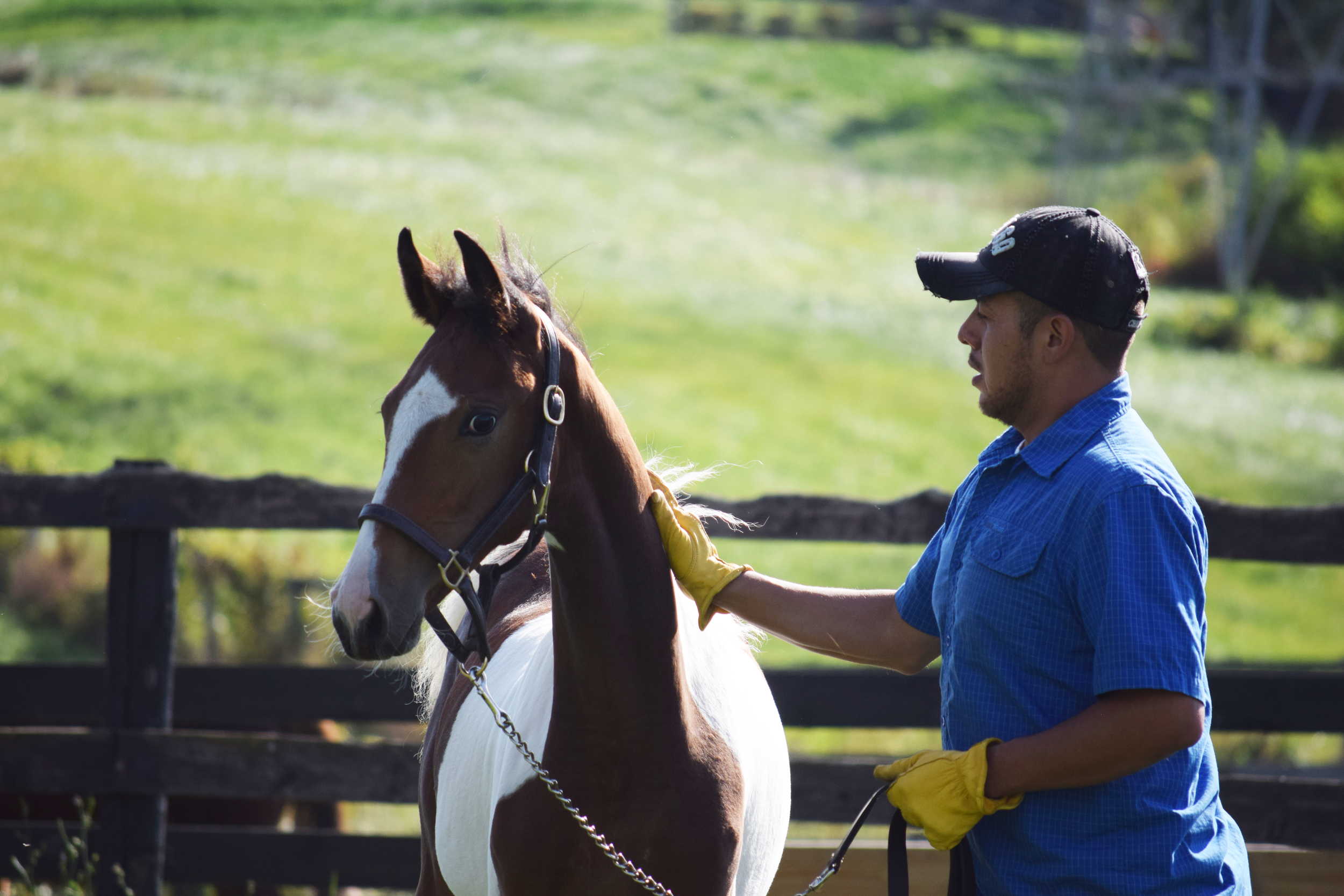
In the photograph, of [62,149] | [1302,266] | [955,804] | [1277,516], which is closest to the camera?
[955,804]

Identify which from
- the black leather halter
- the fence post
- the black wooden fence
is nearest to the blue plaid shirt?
the black leather halter

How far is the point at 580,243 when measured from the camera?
48.8ft

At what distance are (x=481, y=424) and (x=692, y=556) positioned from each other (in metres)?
0.57

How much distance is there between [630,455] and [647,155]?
16637 millimetres

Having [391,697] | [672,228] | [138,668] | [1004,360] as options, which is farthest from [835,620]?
[672,228]

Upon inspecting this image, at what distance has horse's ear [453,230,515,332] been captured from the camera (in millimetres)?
1860

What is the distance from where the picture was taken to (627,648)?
204 cm

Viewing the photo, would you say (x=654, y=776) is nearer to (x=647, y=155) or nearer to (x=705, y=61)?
(x=647, y=155)

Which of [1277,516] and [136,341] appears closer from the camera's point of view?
[1277,516]

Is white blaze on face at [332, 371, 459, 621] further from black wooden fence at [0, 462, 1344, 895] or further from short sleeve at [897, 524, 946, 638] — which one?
black wooden fence at [0, 462, 1344, 895]

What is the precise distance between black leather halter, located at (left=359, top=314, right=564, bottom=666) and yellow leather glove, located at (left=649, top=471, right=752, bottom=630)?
0.29 meters

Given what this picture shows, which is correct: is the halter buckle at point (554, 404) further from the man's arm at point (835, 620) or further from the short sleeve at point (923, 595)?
the short sleeve at point (923, 595)

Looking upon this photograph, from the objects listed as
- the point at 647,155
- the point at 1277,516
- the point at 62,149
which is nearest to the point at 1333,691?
the point at 1277,516

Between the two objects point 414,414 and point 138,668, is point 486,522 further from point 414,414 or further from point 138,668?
point 138,668
